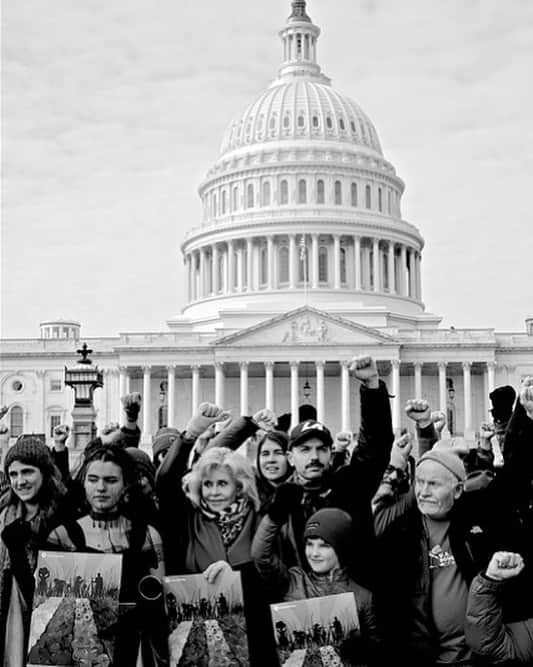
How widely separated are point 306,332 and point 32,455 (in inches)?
2807

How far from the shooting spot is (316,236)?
311 ft

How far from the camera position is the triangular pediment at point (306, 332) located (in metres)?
79.4

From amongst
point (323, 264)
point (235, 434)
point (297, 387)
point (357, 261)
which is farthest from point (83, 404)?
point (323, 264)

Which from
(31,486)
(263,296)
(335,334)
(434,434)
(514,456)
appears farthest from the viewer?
(263,296)

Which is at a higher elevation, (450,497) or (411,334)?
(411,334)

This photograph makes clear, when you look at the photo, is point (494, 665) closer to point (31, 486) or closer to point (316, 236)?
point (31, 486)

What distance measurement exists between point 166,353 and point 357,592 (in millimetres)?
73066

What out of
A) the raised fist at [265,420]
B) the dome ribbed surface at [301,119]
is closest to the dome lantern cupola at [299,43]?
the dome ribbed surface at [301,119]

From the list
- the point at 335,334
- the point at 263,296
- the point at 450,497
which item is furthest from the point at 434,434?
the point at 263,296

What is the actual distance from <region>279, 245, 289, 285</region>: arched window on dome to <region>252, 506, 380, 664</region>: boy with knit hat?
86733 millimetres

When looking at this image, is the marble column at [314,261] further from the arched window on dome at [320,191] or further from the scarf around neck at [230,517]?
the scarf around neck at [230,517]

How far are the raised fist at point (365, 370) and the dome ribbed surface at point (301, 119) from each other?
9280cm

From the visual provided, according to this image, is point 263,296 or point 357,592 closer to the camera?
point 357,592

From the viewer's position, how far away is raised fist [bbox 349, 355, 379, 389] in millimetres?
8242
